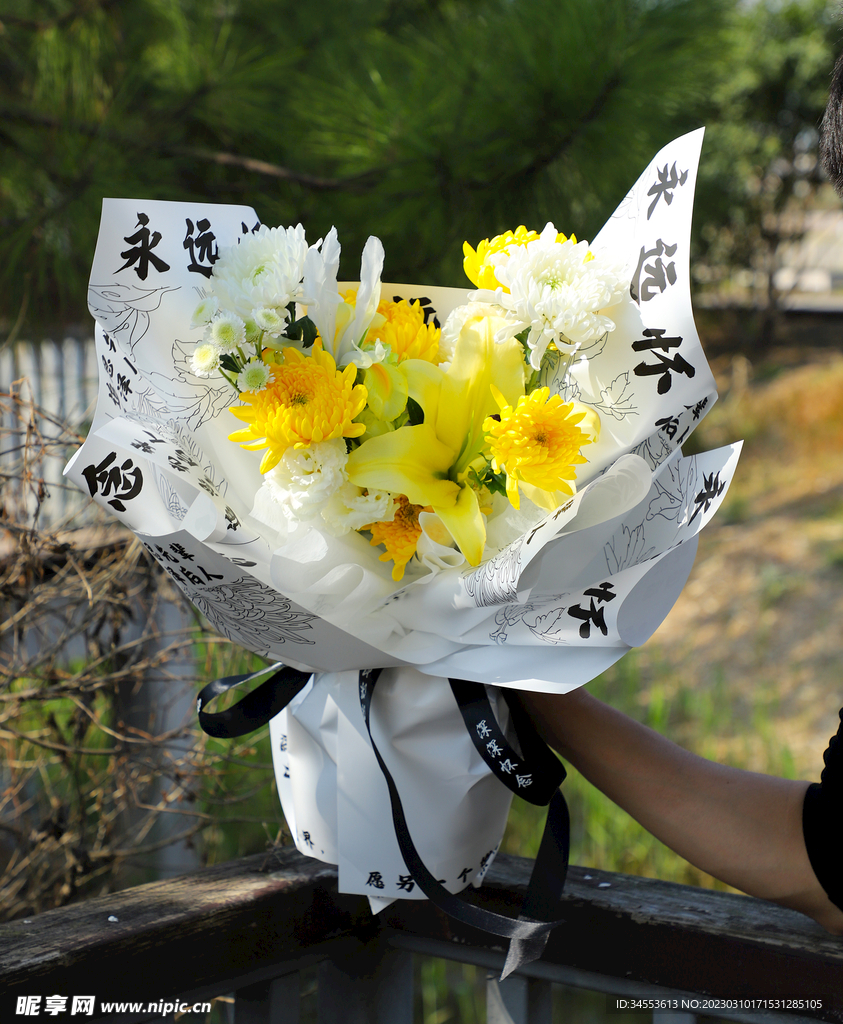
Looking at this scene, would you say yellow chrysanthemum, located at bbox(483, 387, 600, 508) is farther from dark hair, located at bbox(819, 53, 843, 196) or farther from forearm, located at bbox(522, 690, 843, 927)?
dark hair, located at bbox(819, 53, 843, 196)

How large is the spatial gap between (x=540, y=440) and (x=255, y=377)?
155 mm

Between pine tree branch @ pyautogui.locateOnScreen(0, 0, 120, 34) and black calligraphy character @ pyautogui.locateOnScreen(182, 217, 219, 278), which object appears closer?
black calligraphy character @ pyautogui.locateOnScreen(182, 217, 219, 278)

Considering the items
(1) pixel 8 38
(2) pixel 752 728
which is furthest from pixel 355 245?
(2) pixel 752 728

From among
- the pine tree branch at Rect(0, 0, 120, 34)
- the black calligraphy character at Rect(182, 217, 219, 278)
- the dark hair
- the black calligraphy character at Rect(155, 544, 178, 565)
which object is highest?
the pine tree branch at Rect(0, 0, 120, 34)

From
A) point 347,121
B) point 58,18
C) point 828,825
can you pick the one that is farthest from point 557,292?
point 58,18

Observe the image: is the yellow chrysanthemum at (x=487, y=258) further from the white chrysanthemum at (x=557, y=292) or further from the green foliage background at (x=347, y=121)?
the green foliage background at (x=347, y=121)

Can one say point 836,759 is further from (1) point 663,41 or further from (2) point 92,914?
(1) point 663,41

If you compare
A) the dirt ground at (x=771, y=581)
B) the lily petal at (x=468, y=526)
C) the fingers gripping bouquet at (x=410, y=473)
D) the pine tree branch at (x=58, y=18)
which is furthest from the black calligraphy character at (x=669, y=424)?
the dirt ground at (x=771, y=581)

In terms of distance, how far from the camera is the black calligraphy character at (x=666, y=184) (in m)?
0.47

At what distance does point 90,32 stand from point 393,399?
1.23 m

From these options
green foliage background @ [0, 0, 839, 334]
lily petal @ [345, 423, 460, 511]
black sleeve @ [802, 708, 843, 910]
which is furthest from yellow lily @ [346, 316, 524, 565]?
green foliage background @ [0, 0, 839, 334]

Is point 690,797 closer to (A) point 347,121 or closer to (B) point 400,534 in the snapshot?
(B) point 400,534

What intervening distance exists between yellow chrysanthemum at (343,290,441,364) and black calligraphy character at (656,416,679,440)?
141 mm

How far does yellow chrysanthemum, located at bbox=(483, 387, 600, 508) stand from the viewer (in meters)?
0.44
